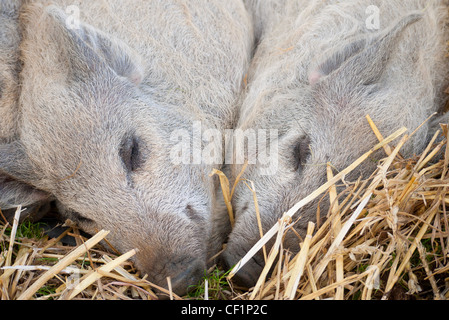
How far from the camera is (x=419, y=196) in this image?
281 cm

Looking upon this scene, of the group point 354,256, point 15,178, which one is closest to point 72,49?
point 15,178

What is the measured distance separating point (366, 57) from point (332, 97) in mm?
307

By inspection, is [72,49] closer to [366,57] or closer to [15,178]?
[15,178]

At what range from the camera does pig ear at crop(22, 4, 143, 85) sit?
3.00 metres

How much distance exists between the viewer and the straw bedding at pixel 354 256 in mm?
2615

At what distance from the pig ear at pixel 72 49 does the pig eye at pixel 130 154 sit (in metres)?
0.44

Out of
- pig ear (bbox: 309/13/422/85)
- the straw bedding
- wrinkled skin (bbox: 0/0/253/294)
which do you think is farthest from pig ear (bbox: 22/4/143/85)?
pig ear (bbox: 309/13/422/85)

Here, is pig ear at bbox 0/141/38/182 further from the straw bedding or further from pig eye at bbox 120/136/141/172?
pig eye at bbox 120/136/141/172

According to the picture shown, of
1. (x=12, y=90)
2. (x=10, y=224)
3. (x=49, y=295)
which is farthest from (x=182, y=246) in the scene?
(x=12, y=90)

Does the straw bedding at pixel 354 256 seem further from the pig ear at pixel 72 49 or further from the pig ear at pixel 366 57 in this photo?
the pig ear at pixel 72 49

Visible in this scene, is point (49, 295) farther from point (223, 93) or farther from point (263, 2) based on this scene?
point (263, 2)

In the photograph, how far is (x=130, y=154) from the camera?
2988 mm

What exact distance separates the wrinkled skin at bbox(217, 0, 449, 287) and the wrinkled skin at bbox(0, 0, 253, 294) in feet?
0.92

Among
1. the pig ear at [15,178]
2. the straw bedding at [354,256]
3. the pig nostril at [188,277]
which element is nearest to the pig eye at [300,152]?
the straw bedding at [354,256]
